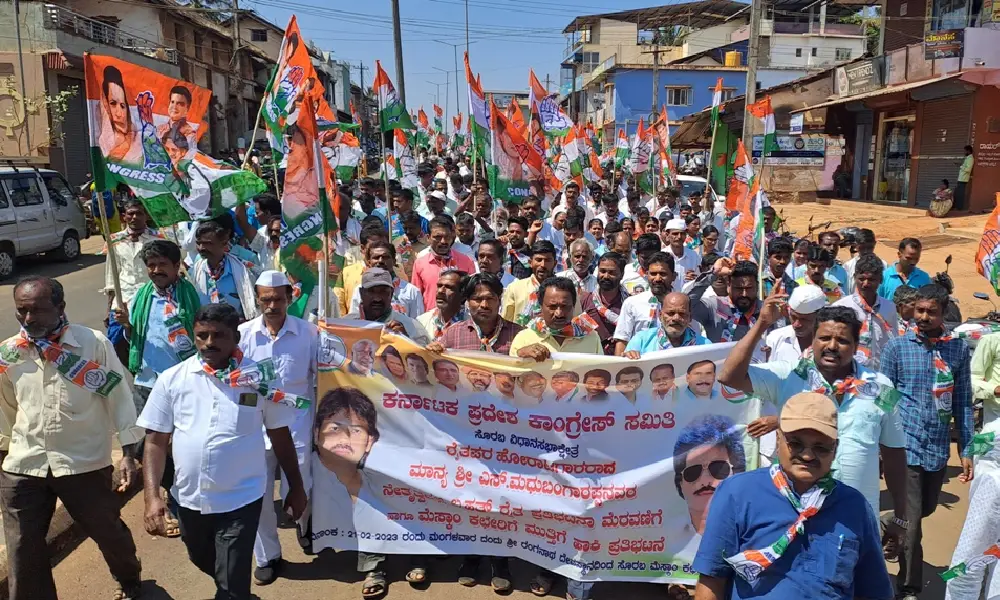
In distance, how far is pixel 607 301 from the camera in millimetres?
5664

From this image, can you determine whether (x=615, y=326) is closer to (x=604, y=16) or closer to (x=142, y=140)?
(x=142, y=140)

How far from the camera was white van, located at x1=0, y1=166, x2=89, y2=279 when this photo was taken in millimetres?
13234

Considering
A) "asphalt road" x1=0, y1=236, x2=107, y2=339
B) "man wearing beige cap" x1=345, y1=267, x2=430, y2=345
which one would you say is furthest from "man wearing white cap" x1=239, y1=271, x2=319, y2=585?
"asphalt road" x1=0, y1=236, x2=107, y2=339

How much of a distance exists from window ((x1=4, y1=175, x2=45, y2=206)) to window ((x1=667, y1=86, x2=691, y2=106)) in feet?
130

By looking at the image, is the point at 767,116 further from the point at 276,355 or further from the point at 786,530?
the point at 786,530

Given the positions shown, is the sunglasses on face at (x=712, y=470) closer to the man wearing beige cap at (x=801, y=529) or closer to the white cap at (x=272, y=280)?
the man wearing beige cap at (x=801, y=529)

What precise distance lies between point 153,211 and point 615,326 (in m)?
3.51

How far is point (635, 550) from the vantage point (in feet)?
13.3

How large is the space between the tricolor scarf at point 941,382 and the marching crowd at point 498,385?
15 mm

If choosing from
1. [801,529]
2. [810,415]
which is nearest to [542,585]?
[801,529]

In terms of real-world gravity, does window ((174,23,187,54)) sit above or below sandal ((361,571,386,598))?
above

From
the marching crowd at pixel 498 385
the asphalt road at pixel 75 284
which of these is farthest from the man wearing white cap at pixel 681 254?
the asphalt road at pixel 75 284

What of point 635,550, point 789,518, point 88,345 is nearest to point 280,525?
point 88,345

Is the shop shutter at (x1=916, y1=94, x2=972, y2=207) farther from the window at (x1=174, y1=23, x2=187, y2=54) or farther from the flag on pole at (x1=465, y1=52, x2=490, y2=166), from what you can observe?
the window at (x1=174, y1=23, x2=187, y2=54)
